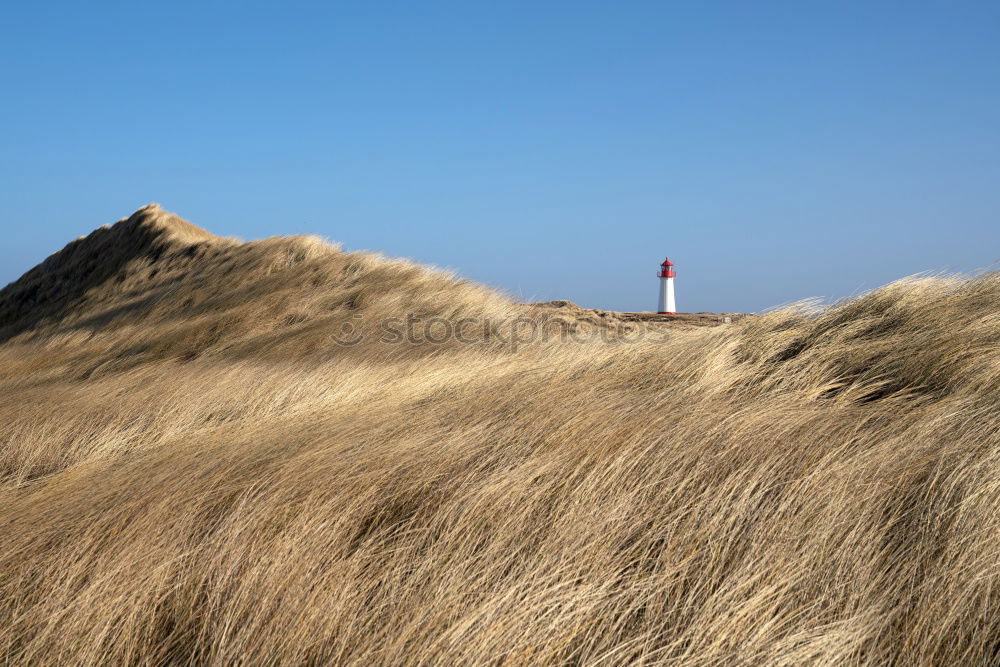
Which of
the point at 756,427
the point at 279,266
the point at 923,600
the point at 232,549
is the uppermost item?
the point at 279,266

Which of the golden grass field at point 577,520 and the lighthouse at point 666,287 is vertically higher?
the lighthouse at point 666,287

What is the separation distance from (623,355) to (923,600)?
3448 mm

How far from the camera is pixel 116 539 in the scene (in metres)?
2.95

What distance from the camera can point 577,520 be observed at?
273 cm

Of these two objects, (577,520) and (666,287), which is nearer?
(577,520)

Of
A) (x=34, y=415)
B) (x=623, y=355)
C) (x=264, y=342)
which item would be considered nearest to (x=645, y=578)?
(x=623, y=355)

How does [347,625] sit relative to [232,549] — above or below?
below

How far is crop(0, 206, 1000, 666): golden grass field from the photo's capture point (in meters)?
2.27

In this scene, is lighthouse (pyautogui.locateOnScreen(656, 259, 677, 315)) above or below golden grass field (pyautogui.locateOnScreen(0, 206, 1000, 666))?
above

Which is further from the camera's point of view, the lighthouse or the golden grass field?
the lighthouse

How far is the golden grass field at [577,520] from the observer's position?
2.27 m

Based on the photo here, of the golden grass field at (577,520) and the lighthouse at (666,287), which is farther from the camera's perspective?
the lighthouse at (666,287)

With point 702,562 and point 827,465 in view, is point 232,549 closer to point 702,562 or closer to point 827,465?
point 702,562

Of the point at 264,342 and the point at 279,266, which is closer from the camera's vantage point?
the point at 264,342
